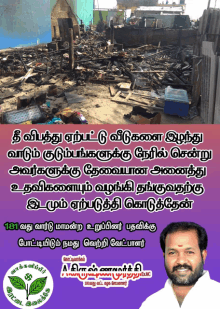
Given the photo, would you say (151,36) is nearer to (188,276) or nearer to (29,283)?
(188,276)

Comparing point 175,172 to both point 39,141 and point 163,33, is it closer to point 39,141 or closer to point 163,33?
point 39,141

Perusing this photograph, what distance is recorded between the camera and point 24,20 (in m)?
19.7

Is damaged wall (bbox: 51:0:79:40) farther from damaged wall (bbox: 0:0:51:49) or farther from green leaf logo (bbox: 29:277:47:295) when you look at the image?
green leaf logo (bbox: 29:277:47:295)

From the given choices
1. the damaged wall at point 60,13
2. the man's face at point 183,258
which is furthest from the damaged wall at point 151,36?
the man's face at point 183,258

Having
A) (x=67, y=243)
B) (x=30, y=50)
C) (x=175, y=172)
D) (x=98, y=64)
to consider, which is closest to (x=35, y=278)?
(x=67, y=243)

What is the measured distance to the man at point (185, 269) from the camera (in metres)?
2.97

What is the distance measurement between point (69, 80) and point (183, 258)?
1355cm

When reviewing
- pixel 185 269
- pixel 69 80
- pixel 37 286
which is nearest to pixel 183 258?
pixel 185 269

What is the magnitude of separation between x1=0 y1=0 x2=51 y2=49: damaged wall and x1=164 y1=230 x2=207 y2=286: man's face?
67.7 feet

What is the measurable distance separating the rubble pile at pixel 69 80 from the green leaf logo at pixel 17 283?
15.8 feet

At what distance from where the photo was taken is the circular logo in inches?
125

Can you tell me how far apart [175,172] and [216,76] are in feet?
12.2

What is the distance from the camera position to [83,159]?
3057 millimetres

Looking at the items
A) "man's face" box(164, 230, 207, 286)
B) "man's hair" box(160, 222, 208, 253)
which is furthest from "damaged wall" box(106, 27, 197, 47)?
"man's face" box(164, 230, 207, 286)
